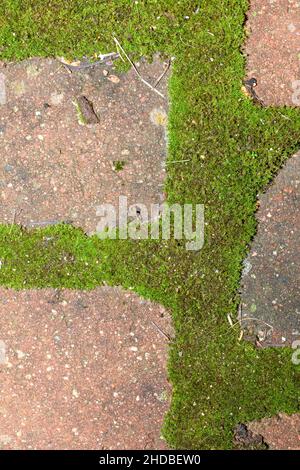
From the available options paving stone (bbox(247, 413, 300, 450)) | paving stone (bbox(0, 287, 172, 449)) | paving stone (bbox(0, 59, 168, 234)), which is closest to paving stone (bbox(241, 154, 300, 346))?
paving stone (bbox(247, 413, 300, 450))

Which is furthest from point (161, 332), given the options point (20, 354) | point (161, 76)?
point (161, 76)

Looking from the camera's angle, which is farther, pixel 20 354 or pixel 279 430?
pixel 20 354

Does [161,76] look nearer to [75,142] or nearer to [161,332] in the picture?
[75,142]

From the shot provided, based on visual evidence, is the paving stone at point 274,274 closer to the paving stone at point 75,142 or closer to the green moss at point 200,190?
the green moss at point 200,190

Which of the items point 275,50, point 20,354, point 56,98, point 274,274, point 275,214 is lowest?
point 20,354

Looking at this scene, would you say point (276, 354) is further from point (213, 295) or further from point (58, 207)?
point (58, 207)
